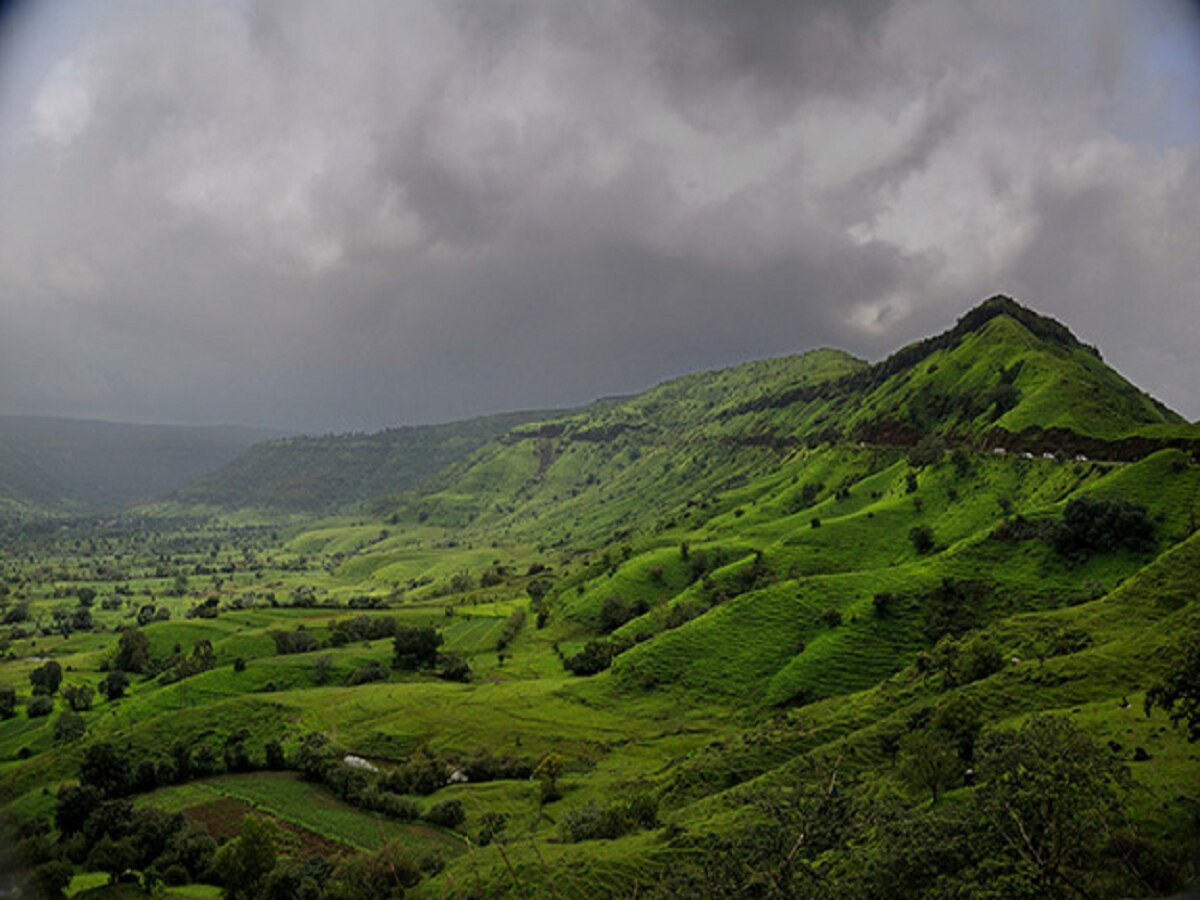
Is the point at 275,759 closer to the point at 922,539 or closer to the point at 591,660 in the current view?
the point at 591,660

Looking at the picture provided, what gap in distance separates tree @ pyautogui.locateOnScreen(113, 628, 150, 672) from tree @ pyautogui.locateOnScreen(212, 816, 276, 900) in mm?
91560

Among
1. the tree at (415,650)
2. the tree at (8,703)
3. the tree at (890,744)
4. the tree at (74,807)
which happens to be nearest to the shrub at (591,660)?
the tree at (415,650)

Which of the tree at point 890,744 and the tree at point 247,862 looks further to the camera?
the tree at point 247,862

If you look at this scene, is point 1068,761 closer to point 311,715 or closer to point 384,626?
point 311,715

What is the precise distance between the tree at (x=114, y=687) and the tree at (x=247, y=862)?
239 ft

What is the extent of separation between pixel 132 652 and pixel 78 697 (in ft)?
85.5

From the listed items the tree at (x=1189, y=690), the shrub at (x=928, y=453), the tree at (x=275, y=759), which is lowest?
the tree at (x=275, y=759)

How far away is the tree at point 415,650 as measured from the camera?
110 m

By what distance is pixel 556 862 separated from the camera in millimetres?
35656

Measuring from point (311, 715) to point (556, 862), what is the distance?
59.1 meters

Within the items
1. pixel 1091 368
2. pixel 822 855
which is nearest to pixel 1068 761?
pixel 822 855

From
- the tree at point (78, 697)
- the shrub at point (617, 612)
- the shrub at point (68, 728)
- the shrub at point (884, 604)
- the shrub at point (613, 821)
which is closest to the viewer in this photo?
the shrub at point (613, 821)

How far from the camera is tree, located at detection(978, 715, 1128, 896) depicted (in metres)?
16.6

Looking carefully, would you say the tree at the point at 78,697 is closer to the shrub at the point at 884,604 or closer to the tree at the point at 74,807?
the tree at the point at 74,807
